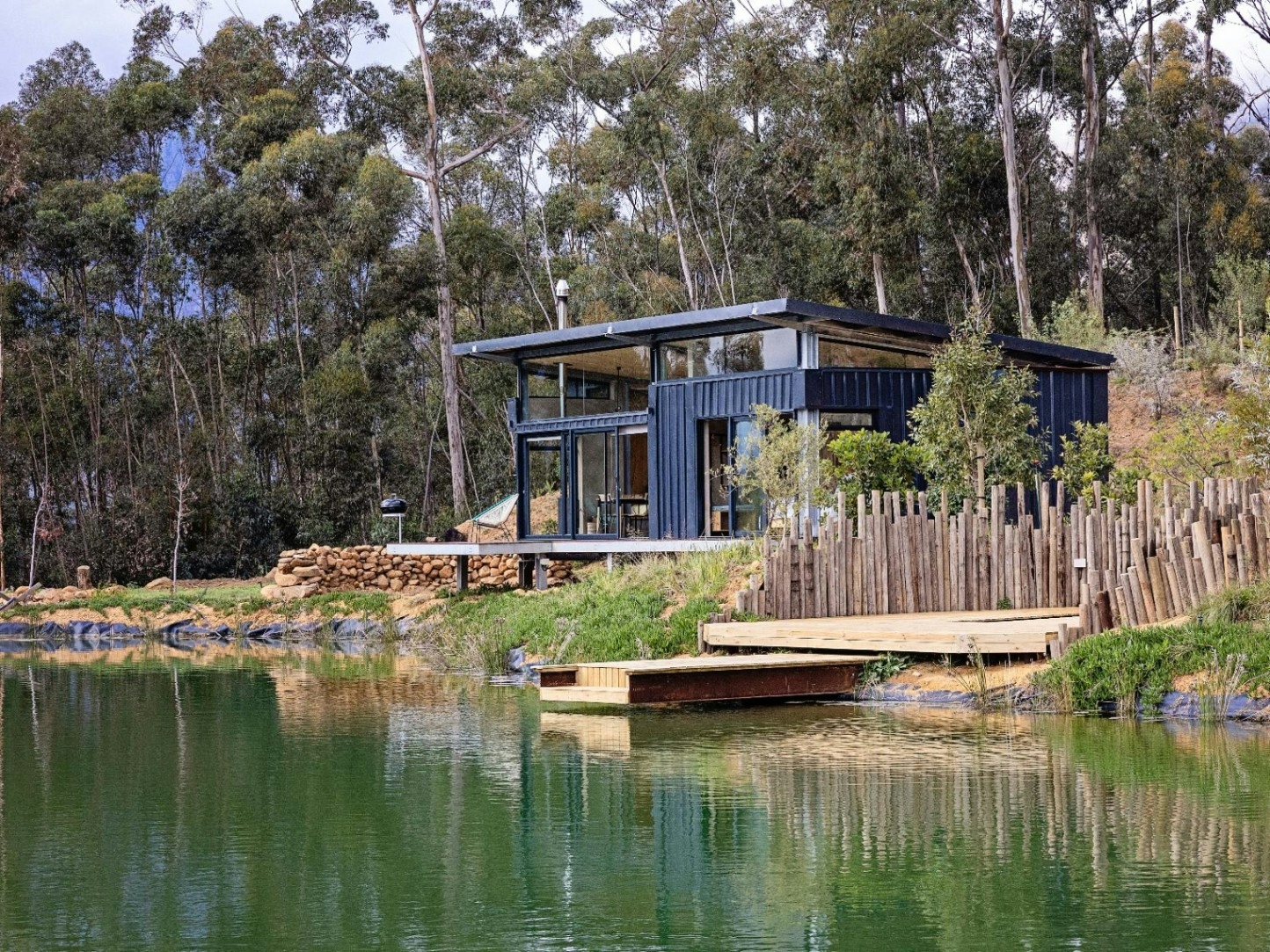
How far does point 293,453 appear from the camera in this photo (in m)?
35.6

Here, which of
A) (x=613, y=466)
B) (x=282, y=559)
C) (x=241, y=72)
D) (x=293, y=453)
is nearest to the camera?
(x=613, y=466)

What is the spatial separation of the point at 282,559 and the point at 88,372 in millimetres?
13993

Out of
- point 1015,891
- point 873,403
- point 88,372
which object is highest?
point 88,372

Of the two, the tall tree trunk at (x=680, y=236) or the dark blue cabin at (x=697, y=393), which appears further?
the tall tree trunk at (x=680, y=236)

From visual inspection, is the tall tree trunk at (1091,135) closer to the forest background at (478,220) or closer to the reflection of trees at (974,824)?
the forest background at (478,220)

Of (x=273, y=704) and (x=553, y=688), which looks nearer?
(x=553, y=688)

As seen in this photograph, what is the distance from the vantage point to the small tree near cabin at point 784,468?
19266 mm

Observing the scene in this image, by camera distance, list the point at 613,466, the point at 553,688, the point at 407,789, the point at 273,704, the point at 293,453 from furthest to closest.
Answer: the point at 293,453
the point at 613,466
the point at 273,704
the point at 553,688
the point at 407,789

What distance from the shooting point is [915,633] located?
43.9ft

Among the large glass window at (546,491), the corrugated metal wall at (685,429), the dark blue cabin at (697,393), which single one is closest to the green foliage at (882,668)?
the dark blue cabin at (697,393)

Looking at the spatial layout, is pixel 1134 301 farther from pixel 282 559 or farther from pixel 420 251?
pixel 282 559

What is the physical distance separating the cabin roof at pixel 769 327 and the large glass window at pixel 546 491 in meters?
1.55

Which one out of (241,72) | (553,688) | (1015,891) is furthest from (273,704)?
(241,72)

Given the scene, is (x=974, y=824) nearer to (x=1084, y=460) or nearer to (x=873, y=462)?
(x=873, y=462)
